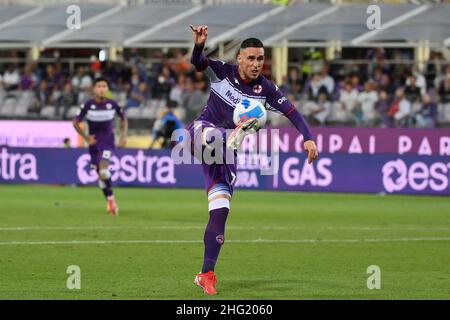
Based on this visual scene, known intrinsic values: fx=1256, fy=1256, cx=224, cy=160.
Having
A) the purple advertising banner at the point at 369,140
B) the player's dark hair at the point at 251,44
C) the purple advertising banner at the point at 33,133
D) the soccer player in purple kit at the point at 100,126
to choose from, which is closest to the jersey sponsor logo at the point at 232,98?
the player's dark hair at the point at 251,44

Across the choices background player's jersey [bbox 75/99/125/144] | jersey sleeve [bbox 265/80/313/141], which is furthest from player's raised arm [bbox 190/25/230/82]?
background player's jersey [bbox 75/99/125/144]

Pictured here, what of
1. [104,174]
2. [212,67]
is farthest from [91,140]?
[212,67]

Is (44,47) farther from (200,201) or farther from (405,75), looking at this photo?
(200,201)

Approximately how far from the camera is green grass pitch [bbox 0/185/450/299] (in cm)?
1247

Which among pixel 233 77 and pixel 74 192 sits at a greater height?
pixel 233 77

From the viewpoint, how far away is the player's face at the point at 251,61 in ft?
40.8

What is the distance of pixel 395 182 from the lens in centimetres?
2969

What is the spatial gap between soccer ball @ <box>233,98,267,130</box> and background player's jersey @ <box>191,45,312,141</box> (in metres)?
0.12

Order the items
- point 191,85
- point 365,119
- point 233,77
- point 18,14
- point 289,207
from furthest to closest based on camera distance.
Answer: point 18,14, point 191,85, point 365,119, point 289,207, point 233,77

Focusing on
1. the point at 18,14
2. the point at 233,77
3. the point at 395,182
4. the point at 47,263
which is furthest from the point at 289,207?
the point at 18,14

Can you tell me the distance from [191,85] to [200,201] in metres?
9.05

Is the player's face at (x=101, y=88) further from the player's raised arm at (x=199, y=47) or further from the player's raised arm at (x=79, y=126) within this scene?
the player's raised arm at (x=199, y=47)

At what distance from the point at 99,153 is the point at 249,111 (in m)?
11.7
